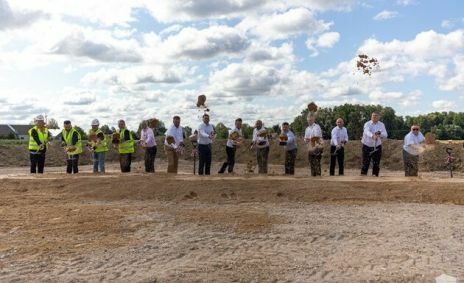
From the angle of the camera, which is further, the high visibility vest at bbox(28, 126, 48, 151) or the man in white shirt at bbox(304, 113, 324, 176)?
the high visibility vest at bbox(28, 126, 48, 151)

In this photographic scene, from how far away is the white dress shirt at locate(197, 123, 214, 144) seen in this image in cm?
1638

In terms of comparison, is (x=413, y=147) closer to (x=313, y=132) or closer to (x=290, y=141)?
(x=313, y=132)

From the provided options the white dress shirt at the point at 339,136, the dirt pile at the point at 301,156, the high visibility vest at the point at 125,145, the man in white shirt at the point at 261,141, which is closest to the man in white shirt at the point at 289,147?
the man in white shirt at the point at 261,141

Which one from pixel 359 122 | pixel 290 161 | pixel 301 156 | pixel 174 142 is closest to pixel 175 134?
pixel 174 142

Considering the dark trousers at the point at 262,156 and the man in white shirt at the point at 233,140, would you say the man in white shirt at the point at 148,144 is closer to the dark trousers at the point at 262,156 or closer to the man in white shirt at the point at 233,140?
the man in white shirt at the point at 233,140

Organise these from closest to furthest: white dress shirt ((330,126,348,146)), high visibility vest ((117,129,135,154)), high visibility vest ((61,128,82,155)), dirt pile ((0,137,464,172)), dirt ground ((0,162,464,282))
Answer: dirt ground ((0,162,464,282)) → white dress shirt ((330,126,348,146)) → high visibility vest ((61,128,82,155)) → high visibility vest ((117,129,135,154)) → dirt pile ((0,137,464,172))

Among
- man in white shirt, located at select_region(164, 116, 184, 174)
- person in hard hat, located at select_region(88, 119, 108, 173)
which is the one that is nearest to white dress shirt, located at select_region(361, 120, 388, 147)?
man in white shirt, located at select_region(164, 116, 184, 174)

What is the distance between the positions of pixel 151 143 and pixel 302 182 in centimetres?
570

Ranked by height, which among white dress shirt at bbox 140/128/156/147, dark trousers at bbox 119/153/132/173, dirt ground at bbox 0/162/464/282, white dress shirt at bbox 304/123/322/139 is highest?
white dress shirt at bbox 304/123/322/139

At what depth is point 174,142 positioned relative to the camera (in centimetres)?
1672

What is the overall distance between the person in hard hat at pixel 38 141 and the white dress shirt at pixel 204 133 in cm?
480

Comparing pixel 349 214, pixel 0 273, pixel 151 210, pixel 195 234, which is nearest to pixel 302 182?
pixel 349 214

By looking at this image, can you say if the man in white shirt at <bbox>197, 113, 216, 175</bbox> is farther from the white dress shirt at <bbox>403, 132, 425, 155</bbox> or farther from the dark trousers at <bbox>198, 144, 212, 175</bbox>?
the white dress shirt at <bbox>403, 132, 425, 155</bbox>

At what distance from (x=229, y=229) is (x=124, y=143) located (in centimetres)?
943
